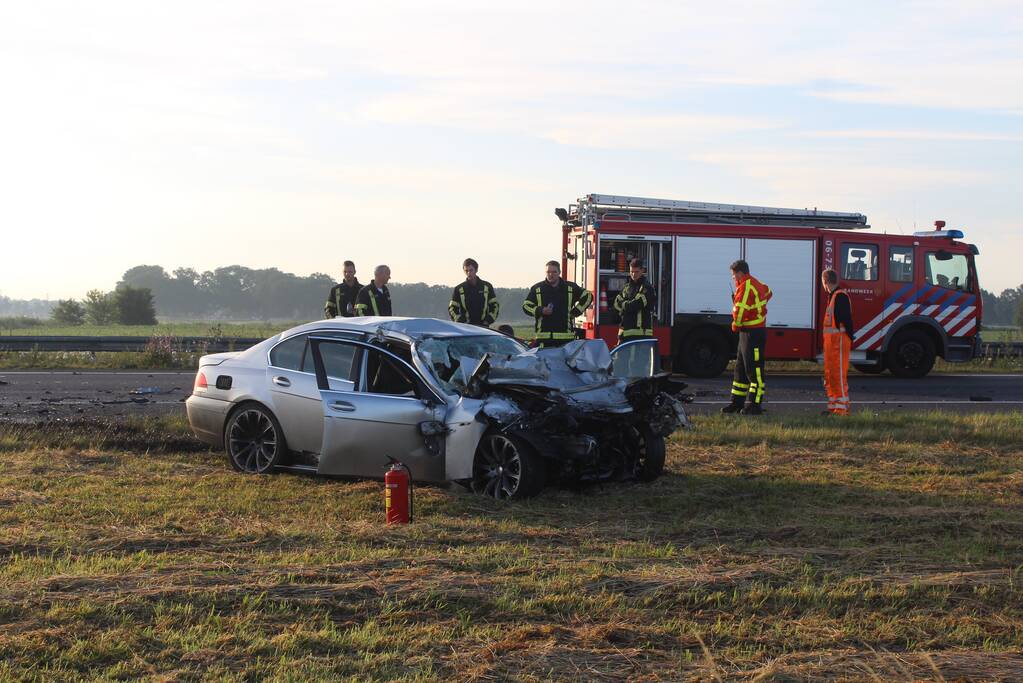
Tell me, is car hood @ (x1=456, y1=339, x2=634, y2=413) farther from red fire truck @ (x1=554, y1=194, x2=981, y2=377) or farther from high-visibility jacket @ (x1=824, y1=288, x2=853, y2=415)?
red fire truck @ (x1=554, y1=194, x2=981, y2=377)

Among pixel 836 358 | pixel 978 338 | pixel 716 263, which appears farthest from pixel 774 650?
pixel 978 338

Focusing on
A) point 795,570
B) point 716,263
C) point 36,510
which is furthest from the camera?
point 716,263

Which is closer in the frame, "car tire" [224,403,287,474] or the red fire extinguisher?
the red fire extinguisher

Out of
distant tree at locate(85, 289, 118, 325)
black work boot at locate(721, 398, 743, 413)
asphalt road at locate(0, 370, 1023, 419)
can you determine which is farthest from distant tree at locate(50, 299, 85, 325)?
black work boot at locate(721, 398, 743, 413)

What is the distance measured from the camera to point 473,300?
1430cm

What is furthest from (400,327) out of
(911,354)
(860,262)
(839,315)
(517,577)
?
(911,354)

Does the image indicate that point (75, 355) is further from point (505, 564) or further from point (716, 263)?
point (505, 564)

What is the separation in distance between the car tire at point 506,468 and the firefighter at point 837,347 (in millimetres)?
6477

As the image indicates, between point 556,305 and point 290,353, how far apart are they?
5.63m

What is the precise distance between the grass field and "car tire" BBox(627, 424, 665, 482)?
20cm

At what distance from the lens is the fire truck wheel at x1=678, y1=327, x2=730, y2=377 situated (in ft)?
Answer: 63.0

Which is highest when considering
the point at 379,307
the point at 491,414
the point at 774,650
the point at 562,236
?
the point at 562,236

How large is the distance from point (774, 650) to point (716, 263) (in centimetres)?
1482

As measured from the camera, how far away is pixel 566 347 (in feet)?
29.5
